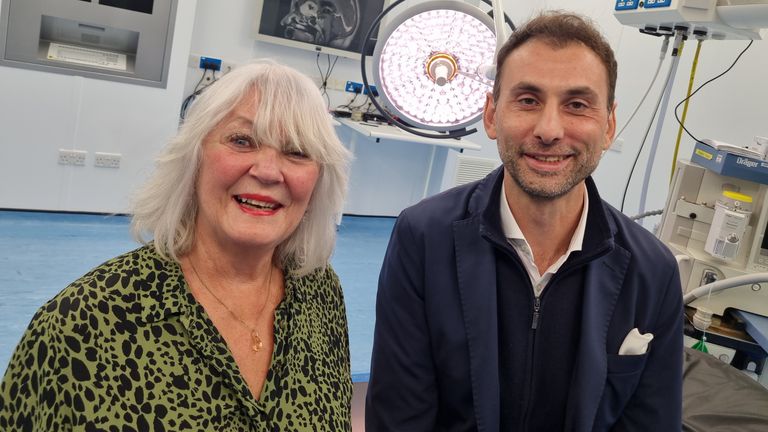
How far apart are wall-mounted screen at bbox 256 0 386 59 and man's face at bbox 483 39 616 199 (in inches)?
148

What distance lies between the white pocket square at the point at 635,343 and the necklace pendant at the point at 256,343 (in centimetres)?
78

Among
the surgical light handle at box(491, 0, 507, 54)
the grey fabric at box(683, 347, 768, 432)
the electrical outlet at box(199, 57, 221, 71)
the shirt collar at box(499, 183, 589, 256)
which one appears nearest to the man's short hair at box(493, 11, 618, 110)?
the surgical light handle at box(491, 0, 507, 54)

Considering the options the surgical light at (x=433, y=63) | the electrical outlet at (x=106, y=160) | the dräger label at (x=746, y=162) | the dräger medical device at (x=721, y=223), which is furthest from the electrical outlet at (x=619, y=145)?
the surgical light at (x=433, y=63)

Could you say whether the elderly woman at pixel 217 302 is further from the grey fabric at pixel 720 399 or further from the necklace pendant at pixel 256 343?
the grey fabric at pixel 720 399

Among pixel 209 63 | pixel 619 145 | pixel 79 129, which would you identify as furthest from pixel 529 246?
pixel 619 145

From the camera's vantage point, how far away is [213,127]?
1288 millimetres

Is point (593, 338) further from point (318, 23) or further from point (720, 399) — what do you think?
point (318, 23)

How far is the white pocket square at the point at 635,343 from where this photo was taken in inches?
59.8

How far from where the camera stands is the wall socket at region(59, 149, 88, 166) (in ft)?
14.5

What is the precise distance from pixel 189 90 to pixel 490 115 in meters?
3.90

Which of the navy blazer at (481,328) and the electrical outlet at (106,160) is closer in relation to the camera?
the navy blazer at (481,328)

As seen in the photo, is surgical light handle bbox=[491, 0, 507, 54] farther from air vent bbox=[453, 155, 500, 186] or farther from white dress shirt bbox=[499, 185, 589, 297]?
air vent bbox=[453, 155, 500, 186]

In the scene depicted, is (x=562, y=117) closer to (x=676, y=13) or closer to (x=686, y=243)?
(x=676, y=13)

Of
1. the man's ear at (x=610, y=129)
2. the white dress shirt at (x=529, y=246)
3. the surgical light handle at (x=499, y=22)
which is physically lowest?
the white dress shirt at (x=529, y=246)
